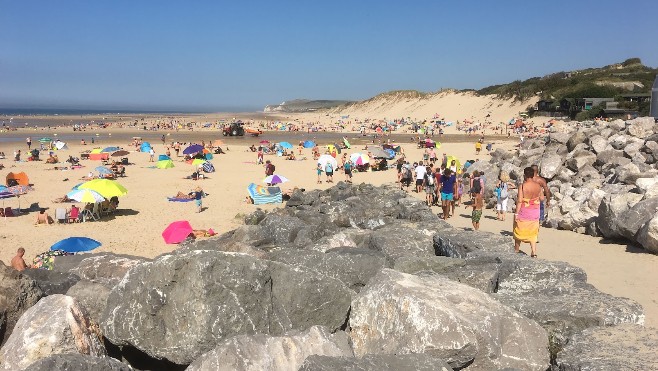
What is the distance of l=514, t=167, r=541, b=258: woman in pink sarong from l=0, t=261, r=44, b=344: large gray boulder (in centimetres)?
751

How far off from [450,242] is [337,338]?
4442 millimetres

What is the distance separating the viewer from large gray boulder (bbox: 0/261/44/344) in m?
5.16

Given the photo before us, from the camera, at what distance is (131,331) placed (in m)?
4.86

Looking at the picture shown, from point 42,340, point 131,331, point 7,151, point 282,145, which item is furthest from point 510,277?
point 7,151

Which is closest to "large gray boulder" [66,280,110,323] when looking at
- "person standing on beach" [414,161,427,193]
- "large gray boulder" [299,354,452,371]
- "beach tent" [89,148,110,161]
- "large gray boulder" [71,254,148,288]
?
"large gray boulder" [71,254,148,288]

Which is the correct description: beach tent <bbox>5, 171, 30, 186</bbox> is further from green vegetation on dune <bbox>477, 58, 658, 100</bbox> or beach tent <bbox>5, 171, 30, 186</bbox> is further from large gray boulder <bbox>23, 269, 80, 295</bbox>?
green vegetation on dune <bbox>477, 58, 658, 100</bbox>

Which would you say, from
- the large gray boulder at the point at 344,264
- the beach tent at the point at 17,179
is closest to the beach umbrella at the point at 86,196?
the beach tent at the point at 17,179

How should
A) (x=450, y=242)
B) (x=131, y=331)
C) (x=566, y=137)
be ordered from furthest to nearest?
(x=566, y=137) → (x=450, y=242) → (x=131, y=331)

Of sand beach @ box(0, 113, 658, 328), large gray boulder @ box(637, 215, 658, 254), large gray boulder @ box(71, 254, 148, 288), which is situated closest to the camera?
large gray boulder @ box(71, 254, 148, 288)

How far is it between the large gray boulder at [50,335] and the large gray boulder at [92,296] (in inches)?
15.4

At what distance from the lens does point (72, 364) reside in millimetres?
4031

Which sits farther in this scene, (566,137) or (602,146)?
(566,137)

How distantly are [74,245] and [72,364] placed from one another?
363 inches

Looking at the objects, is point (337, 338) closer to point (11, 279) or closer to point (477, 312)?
point (477, 312)
